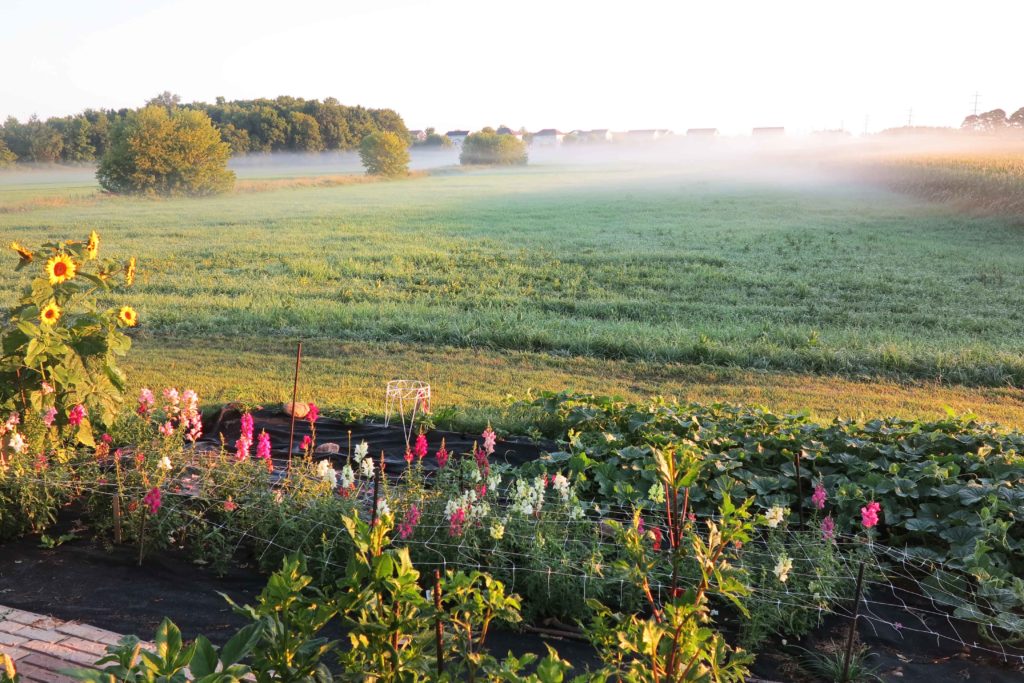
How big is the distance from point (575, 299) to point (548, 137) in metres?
28.2

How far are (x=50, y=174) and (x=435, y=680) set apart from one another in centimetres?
1517

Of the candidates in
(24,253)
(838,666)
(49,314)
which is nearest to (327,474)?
(49,314)

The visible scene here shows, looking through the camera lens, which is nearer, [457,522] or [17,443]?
[457,522]

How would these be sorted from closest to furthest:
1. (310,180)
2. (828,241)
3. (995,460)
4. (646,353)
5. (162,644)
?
1. (162,644)
2. (995,460)
3. (646,353)
4. (828,241)
5. (310,180)

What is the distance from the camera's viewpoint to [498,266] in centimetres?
1382

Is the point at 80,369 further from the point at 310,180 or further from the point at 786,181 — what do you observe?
the point at 786,181

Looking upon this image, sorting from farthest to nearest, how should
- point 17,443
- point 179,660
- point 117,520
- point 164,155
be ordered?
point 164,155, point 17,443, point 117,520, point 179,660

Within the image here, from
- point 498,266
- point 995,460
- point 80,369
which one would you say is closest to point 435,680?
point 80,369

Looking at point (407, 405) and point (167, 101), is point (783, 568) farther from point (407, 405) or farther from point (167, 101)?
point (167, 101)

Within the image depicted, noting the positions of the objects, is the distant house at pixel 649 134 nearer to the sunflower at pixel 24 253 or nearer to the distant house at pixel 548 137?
the distant house at pixel 548 137

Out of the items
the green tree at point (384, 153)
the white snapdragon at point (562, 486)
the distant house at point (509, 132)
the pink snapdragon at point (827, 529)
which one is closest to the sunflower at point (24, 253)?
the white snapdragon at point (562, 486)

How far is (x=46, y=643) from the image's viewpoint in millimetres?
2766

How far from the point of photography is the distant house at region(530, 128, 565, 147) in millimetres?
36875

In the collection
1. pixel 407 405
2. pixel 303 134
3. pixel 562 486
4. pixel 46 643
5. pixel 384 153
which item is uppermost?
pixel 303 134
